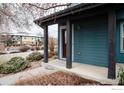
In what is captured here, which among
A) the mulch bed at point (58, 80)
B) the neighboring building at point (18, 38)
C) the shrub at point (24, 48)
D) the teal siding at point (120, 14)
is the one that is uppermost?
the teal siding at point (120, 14)

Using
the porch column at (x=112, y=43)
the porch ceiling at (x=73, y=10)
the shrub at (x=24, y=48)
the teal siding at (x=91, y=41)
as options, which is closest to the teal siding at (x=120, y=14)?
the porch column at (x=112, y=43)

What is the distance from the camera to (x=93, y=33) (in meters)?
6.43

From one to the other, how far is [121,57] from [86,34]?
5.16ft

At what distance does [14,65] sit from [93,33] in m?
3.04

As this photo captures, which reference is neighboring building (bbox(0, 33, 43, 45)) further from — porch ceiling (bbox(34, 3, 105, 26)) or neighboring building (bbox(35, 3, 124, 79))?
neighboring building (bbox(35, 3, 124, 79))

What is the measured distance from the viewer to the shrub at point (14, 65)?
210 inches

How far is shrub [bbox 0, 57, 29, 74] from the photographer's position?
533 cm

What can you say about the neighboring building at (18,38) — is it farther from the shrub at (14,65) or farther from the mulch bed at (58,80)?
the mulch bed at (58,80)

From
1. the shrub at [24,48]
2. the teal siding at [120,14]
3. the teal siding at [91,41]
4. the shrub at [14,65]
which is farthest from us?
the teal siding at [91,41]

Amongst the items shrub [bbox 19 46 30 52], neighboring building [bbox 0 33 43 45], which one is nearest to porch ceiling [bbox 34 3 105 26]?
neighboring building [bbox 0 33 43 45]

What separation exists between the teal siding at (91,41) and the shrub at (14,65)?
2.25m

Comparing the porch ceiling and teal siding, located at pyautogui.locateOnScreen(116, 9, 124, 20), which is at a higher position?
the porch ceiling

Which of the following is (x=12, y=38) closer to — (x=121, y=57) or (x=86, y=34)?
(x=86, y=34)
